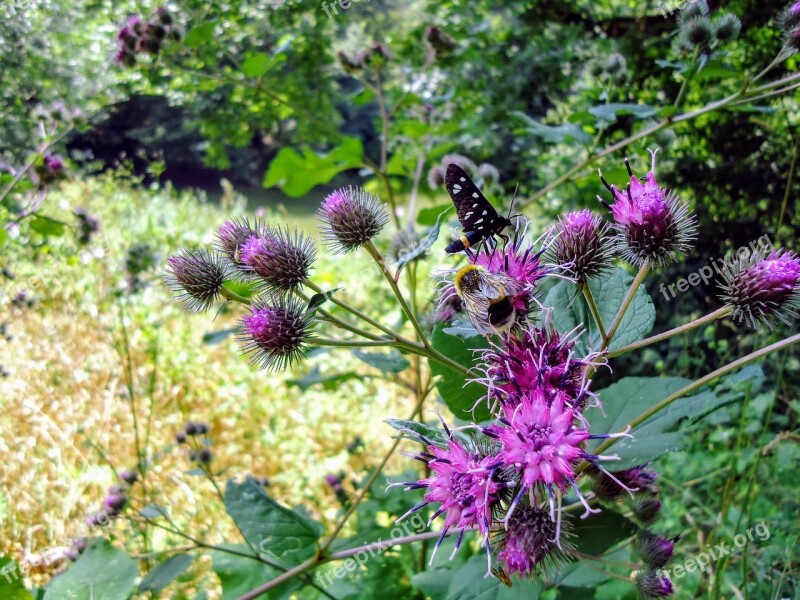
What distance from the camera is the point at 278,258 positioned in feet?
3.72

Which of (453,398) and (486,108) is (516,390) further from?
(486,108)

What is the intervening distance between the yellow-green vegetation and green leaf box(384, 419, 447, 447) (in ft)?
7.26

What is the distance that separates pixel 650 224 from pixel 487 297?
0.37 m

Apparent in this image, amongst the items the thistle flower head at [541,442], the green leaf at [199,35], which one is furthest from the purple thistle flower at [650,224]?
the green leaf at [199,35]

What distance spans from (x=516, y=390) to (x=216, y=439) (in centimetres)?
381

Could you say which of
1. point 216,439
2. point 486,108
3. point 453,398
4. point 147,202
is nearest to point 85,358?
point 216,439

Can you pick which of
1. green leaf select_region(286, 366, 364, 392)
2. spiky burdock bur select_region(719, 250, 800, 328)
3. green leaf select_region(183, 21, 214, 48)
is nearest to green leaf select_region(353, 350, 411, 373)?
green leaf select_region(286, 366, 364, 392)

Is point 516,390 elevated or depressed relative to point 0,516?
elevated

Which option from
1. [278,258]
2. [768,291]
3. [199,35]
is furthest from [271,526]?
[199,35]

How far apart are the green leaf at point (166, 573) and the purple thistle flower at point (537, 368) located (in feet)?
4.03

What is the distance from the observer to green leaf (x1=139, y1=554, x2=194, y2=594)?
5.46ft

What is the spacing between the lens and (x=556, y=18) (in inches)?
173

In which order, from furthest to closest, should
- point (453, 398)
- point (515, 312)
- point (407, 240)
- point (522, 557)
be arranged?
point (407, 240) → point (453, 398) → point (515, 312) → point (522, 557)

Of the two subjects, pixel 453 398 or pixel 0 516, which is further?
pixel 0 516
